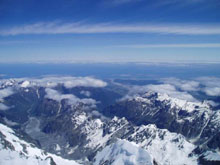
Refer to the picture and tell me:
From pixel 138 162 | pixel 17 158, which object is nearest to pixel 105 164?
pixel 138 162

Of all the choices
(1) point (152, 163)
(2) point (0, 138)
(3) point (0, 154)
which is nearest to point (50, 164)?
(3) point (0, 154)

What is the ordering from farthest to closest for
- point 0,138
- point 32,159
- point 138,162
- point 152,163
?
point 0,138, point 32,159, point 138,162, point 152,163

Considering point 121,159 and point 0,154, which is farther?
point 121,159

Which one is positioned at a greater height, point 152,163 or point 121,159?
point 152,163

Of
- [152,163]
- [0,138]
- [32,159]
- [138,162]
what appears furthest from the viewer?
[0,138]

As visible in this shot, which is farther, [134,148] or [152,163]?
[134,148]

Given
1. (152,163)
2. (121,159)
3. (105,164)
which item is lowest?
(105,164)

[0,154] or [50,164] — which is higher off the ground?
[0,154]

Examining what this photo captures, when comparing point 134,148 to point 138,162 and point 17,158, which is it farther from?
point 17,158

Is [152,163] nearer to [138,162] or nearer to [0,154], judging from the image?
[138,162]
